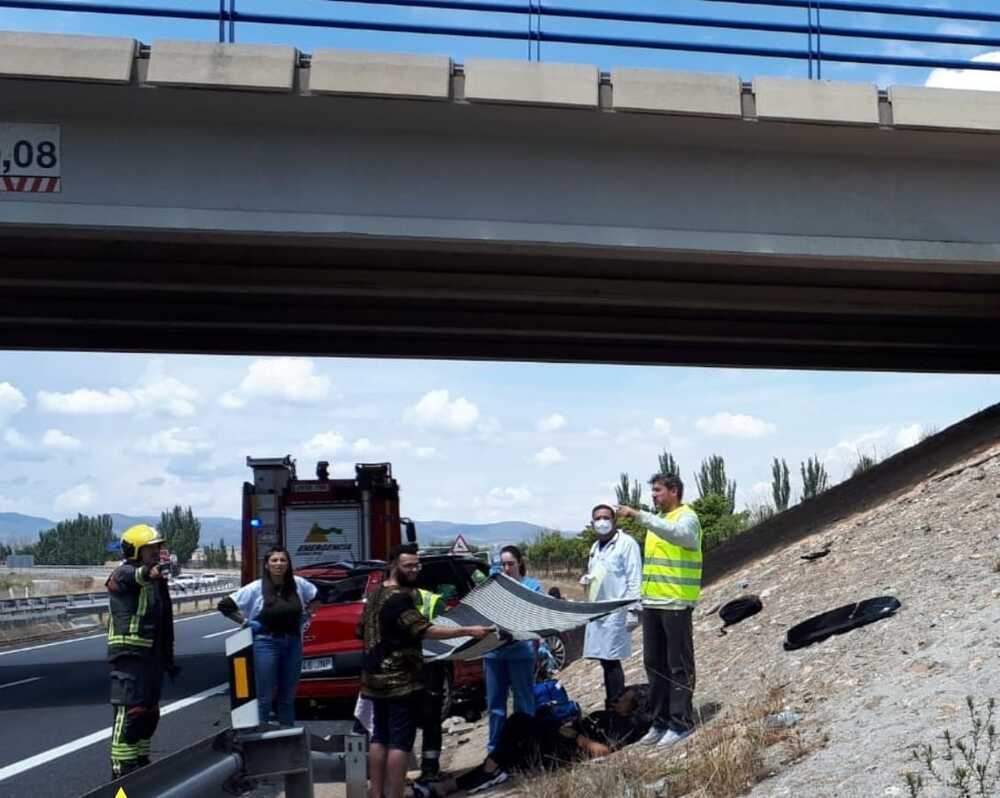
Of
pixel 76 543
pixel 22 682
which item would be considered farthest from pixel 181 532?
pixel 22 682

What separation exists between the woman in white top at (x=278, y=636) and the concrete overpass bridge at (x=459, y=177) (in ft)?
17.6

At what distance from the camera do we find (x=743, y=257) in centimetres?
1518

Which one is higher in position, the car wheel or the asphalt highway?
the car wheel

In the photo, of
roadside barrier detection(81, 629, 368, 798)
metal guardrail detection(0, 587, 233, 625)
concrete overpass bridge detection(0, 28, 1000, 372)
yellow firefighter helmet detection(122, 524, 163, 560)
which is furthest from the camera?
metal guardrail detection(0, 587, 233, 625)

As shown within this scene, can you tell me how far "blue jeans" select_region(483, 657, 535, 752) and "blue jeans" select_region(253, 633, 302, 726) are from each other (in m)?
1.68

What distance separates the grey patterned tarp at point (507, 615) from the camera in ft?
27.3

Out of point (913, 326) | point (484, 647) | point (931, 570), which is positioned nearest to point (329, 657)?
point (484, 647)

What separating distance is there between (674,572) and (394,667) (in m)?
2.11

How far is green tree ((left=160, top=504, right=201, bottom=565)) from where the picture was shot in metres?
131

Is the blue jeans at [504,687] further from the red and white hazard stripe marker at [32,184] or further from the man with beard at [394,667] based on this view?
the red and white hazard stripe marker at [32,184]

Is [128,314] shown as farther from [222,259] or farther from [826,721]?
A: [826,721]

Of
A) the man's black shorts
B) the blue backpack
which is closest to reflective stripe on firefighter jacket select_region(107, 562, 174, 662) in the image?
the man's black shorts

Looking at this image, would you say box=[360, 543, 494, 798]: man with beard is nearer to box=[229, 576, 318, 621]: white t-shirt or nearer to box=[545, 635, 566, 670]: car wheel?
box=[229, 576, 318, 621]: white t-shirt

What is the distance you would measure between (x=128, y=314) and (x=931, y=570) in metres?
13.1
